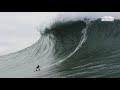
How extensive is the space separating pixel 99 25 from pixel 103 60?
8.49 feet

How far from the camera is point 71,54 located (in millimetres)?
11945

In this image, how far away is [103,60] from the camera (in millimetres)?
11219

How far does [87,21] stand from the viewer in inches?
542

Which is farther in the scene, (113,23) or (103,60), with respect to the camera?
(113,23)

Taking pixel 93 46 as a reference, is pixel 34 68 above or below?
below

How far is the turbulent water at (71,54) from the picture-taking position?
1042cm

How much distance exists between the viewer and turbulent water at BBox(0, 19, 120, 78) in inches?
410

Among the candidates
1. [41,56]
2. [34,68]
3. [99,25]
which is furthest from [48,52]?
[99,25]

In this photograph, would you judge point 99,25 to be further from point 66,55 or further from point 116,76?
point 116,76
